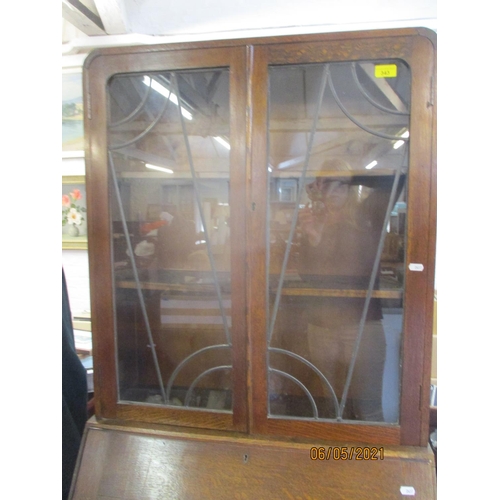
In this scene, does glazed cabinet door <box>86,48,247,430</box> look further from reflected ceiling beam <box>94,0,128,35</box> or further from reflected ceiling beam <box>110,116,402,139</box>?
reflected ceiling beam <box>94,0,128,35</box>

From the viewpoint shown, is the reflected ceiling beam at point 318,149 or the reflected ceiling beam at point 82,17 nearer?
the reflected ceiling beam at point 318,149

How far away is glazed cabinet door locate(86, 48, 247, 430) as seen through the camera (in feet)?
2.13

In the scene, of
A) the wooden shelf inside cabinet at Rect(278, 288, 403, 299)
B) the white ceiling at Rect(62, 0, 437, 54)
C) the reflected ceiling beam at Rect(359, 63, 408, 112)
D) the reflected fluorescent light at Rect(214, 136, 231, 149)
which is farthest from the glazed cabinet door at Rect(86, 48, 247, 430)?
the white ceiling at Rect(62, 0, 437, 54)

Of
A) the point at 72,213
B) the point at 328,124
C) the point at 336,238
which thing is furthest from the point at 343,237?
the point at 72,213

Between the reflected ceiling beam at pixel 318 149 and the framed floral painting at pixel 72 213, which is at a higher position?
the reflected ceiling beam at pixel 318 149

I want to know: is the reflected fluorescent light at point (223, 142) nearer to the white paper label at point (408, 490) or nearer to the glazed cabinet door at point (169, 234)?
the glazed cabinet door at point (169, 234)

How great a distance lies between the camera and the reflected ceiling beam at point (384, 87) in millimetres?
613

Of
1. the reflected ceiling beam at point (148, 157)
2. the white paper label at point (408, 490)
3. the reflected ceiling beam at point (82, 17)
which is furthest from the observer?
the reflected ceiling beam at point (82, 17)

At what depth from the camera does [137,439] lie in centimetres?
67
